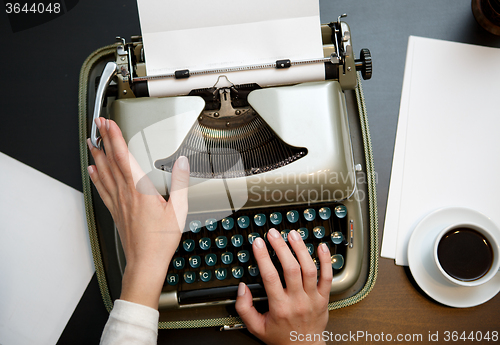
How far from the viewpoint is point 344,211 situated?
970mm

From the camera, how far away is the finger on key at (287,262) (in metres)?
0.92

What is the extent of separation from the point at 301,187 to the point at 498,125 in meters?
0.76

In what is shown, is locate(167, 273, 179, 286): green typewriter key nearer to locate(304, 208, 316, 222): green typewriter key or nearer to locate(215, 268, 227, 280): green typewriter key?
locate(215, 268, 227, 280): green typewriter key

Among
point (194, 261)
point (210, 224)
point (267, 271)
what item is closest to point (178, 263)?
point (194, 261)

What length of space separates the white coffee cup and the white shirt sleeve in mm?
757

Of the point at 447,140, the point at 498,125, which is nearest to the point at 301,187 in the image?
the point at 447,140

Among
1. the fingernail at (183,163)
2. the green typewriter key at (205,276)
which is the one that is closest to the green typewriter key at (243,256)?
the green typewriter key at (205,276)

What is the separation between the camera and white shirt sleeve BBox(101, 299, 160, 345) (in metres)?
0.79

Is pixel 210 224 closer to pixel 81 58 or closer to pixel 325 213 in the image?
pixel 325 213

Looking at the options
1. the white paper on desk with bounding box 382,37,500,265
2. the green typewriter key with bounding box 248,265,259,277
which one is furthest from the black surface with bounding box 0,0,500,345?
the green typewriter key with bounding box 248,265,259,277

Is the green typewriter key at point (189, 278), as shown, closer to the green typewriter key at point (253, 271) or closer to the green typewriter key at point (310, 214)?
the green typewriter key at point (253, 271)

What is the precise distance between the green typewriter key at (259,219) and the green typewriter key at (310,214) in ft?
0.38

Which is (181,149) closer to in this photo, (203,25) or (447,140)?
(203,25)

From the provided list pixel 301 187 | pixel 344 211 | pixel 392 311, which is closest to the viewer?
pixel 301 187
